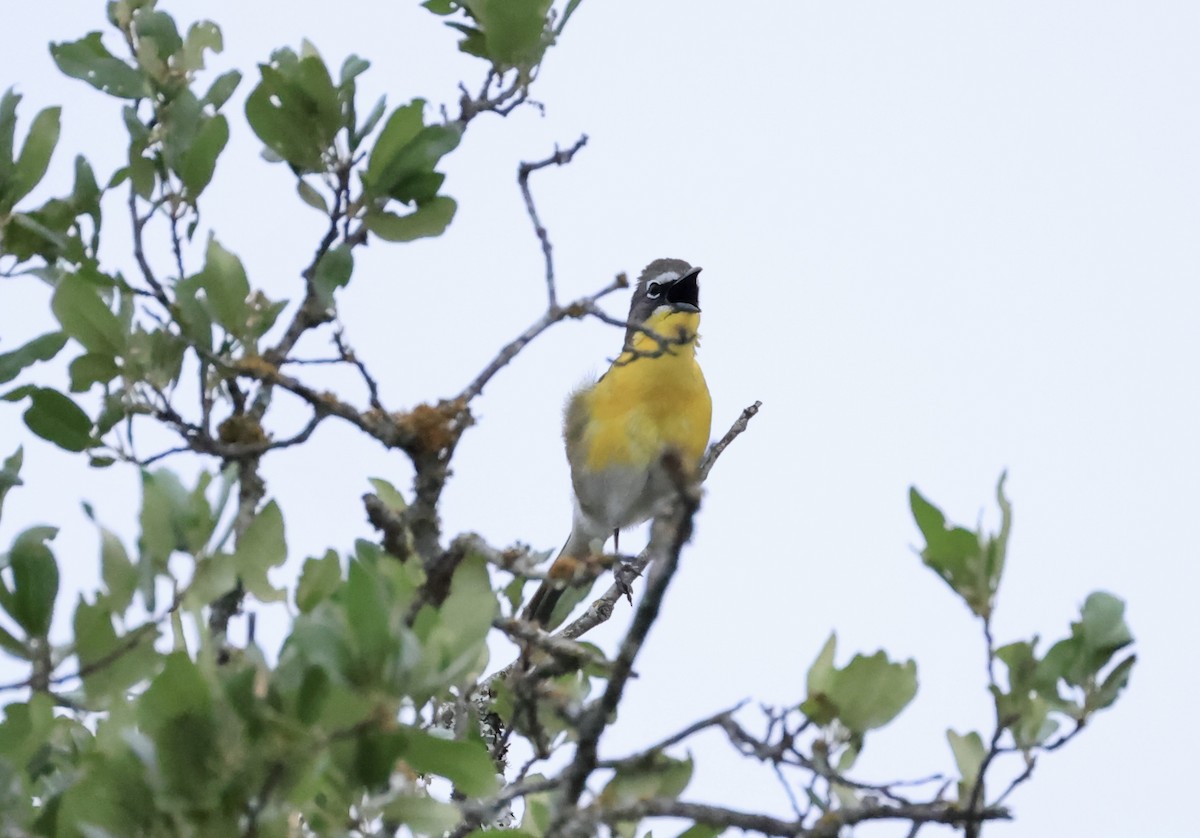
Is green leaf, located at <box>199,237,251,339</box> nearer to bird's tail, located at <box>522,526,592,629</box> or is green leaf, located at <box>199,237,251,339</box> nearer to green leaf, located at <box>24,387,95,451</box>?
green leaf, located at <box>24,387,95,451</box>

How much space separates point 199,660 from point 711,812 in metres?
0.94

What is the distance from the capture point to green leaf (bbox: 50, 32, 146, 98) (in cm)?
357

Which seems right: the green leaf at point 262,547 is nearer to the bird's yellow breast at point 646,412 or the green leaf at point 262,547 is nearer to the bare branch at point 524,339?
the bare branch at point 524,339

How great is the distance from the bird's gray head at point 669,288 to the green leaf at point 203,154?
5.32m

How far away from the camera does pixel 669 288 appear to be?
8883mm

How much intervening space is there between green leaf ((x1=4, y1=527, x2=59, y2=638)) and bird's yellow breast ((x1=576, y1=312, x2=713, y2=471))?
5.59 m

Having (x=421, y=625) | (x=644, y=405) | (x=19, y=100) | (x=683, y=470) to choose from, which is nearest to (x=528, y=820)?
(x=421, y=625)

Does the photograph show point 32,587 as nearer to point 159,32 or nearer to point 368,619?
point 368,619

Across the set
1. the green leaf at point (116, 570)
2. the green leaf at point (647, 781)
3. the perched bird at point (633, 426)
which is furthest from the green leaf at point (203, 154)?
the perched bird at point (633, 426)

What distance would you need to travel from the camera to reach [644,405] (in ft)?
27.3

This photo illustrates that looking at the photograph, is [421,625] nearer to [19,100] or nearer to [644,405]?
[19,100]

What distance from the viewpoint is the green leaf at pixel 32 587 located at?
2674mm

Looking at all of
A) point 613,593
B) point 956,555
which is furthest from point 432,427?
point 613,593

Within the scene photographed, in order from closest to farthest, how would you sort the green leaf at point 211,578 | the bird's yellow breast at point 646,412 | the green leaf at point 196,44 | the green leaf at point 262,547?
the green leaf at point 211,578
the green leaf at point 262,547
the green leaf at point 196,44
the bird's yellow breast at point 646,412
